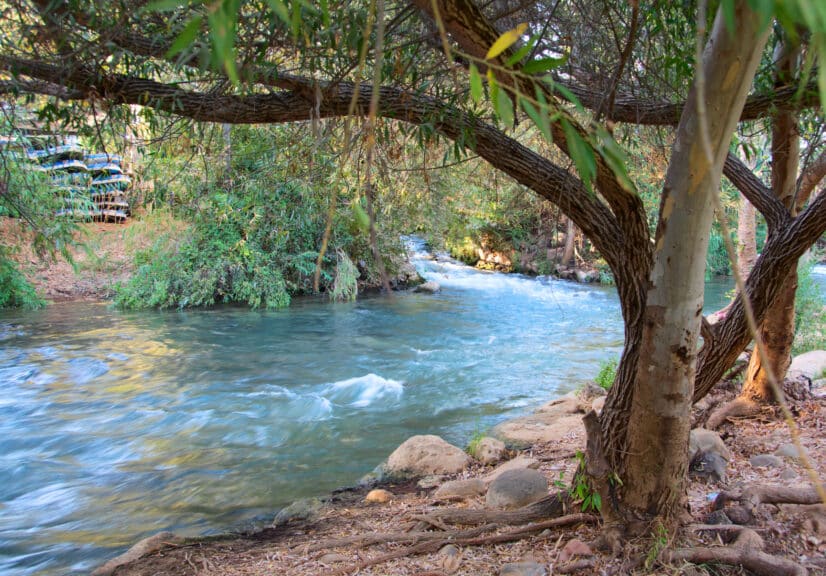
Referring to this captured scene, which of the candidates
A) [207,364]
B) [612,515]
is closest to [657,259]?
[612,515]

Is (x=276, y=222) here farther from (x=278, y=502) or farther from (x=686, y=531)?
(x=686, y=531)

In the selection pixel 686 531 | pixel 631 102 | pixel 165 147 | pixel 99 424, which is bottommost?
pixel 99 424

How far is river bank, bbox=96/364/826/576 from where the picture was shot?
3.13m

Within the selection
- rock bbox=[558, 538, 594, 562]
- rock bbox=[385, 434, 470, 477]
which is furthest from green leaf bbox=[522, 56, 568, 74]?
rock bbox=[385, 434, 470, 477]

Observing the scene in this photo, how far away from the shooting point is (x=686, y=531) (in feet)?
10.4

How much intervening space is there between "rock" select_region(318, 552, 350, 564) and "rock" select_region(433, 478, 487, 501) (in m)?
1.22

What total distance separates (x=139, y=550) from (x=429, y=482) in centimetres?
240

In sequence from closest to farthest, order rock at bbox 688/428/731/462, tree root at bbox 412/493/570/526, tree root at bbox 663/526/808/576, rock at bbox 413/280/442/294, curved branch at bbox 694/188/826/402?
tree root at bbox 663/526/808/576 → tree root at bbox 412/493/570/526 → curved branch at bbox 694/188/826/402 → rock at bbox 688/428/731/462 → rock at bbox 413/280/442/294

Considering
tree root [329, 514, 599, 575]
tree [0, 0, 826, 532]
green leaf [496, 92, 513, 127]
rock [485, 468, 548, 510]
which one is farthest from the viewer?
rock [485, 468, 548, 510]

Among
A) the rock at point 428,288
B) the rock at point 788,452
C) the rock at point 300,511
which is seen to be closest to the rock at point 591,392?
the rock at point 788,452

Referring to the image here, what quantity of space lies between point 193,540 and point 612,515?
3062 mm

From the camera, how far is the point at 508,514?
3.83 meters

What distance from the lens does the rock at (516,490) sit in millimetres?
4297

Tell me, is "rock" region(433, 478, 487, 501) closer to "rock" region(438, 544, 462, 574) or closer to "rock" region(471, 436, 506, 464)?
"rock" region(471, 436, 506, 464)
